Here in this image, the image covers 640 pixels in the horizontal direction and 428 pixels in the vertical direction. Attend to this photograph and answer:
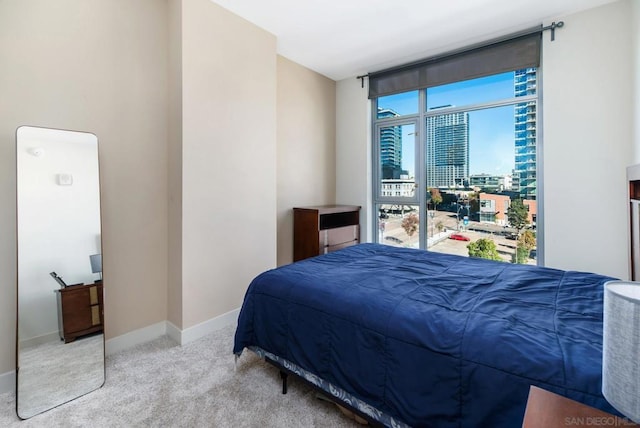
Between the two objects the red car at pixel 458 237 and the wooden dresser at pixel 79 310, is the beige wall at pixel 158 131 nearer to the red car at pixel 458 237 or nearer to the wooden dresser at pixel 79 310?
the wooden dresser at pixel 79 310

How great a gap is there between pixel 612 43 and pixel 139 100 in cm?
393

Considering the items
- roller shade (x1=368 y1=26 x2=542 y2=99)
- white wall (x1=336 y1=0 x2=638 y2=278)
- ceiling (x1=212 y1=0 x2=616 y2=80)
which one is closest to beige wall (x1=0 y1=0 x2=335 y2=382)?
ceiling (x1=212 y1=0 x2=616 y2=80)

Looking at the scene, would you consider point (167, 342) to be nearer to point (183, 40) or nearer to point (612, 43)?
point (183, 40)

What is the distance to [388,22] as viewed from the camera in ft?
9.13

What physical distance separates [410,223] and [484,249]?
A: 35.2 inches

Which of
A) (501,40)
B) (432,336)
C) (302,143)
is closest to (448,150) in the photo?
(501,40)

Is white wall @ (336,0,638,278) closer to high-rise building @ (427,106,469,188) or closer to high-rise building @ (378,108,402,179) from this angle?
high-rise building @ (427,106,469,188)

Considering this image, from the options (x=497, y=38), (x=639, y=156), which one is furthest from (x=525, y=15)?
(x=639, y=156)

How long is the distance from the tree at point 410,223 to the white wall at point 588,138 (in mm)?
1331

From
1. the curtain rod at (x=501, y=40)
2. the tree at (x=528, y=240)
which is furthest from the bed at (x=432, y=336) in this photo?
the curtain rod at (x=501, y=40)

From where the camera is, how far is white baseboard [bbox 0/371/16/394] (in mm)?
1730

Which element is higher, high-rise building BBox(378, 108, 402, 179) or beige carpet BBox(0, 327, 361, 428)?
high-rise building BBox(378, 108, 402, 179)

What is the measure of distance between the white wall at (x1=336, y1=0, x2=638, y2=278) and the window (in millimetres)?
208

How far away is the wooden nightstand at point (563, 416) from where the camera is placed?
61cm
